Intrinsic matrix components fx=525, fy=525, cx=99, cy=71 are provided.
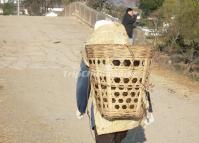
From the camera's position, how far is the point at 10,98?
29.1 feet

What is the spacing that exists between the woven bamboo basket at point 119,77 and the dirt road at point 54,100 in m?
2.39

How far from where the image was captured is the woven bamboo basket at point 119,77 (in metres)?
4.01

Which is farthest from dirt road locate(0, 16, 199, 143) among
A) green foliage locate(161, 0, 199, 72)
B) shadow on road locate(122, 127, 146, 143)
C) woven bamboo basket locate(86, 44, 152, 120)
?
woven bamboo basket locate(86, 44, 152, 120)

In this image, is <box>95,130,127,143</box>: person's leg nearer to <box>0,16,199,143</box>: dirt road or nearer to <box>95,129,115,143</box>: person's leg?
<box>95,129,115,143</box>: person's leg

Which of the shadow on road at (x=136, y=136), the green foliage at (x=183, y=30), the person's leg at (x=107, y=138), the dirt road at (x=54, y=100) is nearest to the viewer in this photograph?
the person's leg at (x=107, y=138)

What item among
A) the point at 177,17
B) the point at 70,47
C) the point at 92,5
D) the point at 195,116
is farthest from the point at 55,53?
the point at 92,5

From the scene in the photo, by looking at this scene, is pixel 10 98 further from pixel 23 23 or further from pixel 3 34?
pixel 23 23

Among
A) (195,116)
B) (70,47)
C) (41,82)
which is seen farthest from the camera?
(70,47)

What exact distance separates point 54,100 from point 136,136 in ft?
7.97

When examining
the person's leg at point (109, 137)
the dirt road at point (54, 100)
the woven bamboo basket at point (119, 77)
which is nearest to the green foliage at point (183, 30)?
the dirt road at point (54, 100)

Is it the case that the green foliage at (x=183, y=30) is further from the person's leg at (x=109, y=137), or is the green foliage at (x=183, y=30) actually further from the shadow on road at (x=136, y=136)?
the person's leg at (x=109, y=137)

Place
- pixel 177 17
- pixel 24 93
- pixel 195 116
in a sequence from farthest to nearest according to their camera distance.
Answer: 1. pixel 177 17
2. pixel 24 93
3. pixel 195 116

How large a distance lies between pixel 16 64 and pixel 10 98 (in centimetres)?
358

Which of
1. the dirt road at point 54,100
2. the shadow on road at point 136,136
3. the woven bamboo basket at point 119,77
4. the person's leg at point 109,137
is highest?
the woven bamboo basket at point 119,77
